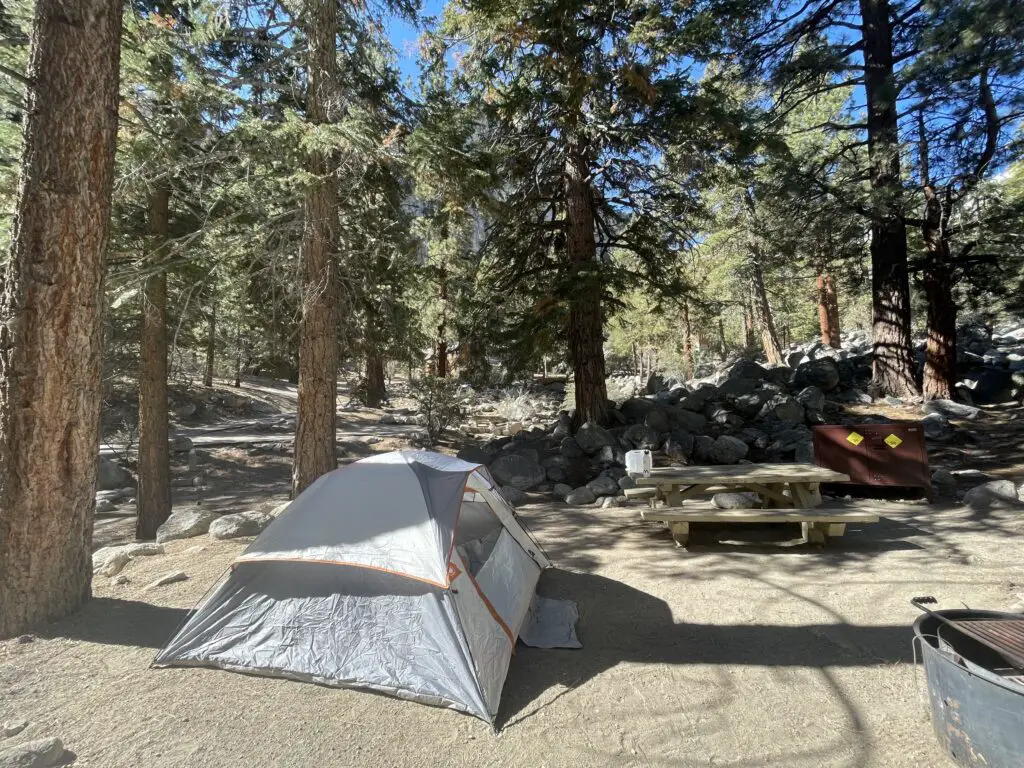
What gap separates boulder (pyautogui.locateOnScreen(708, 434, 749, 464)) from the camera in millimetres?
10555

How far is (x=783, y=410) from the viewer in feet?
40.0

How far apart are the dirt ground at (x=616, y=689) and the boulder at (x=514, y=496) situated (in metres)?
3.86

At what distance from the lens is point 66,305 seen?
402 cm

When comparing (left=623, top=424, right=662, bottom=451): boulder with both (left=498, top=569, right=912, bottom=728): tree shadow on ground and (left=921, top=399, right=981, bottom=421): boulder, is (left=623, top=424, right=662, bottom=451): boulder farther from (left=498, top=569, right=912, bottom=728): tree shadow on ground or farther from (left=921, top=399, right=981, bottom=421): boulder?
(left=498, top=569, right=912, bottom=728): tree shadow on ground

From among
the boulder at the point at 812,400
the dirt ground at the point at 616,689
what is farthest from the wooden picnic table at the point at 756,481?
the boulder at the point at 812,400

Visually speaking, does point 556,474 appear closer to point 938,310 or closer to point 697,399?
point 697,399

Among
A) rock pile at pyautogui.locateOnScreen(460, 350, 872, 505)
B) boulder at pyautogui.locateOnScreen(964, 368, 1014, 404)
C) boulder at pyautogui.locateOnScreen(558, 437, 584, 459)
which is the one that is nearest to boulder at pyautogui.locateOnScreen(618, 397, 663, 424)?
rock pile at pyautogui.locateOnScreen(460, 350, 872, 505)

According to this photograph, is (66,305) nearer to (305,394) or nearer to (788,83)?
(305,394)

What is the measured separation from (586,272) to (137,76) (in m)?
6.79

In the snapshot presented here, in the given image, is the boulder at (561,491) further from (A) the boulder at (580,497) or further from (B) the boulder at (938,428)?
(B) the boulder at (938,428)

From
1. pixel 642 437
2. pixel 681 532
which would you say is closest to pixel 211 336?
pixel 642 437

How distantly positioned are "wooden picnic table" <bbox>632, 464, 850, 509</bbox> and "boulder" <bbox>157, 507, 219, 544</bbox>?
5266mm

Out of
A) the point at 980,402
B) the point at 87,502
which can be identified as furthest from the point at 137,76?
the point at 980,402

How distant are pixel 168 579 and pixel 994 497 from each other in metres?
9.25
